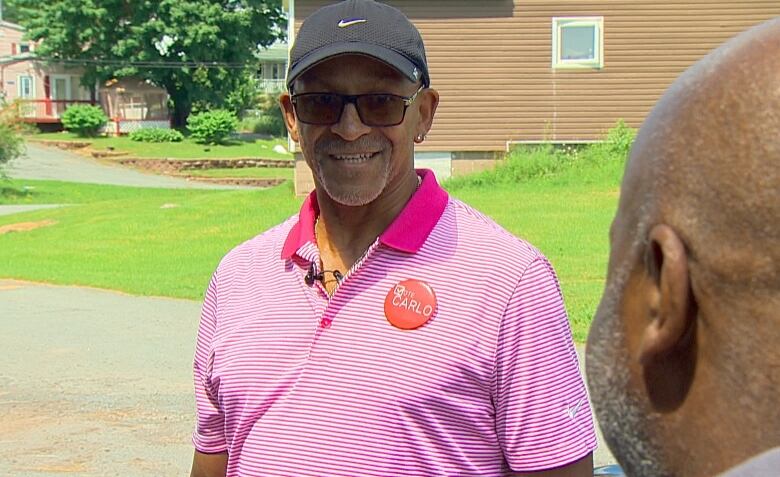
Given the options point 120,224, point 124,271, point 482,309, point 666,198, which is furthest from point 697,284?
point 120,224

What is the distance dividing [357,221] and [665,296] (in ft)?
6.23

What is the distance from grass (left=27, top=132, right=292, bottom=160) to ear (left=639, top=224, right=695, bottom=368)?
4547cm

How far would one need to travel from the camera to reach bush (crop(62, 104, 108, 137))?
51594mm

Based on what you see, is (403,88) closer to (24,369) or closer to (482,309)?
(482,309)

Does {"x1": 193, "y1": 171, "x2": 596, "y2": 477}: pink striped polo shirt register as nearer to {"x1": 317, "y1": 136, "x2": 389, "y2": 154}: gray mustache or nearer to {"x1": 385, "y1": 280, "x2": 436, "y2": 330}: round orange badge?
{"x1": 385, "y1": 280, "x2": 436, "y2": 330}: round orange badge

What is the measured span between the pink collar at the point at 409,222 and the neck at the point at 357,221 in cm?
4

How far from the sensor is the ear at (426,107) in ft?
10.4

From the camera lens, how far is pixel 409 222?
2.93 meters

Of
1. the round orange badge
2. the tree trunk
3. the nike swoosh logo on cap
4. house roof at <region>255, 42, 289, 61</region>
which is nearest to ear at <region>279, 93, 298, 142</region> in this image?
the nike swoosh logo on cap

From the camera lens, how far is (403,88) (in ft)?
9.98

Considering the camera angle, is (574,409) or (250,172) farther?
(250,172)

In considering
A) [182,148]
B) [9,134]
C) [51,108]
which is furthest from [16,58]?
[9,134]

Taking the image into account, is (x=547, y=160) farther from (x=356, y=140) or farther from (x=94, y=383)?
(x=356, y=140)

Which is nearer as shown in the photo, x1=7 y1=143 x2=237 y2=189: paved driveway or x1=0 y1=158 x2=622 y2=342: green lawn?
x1=0 y1=158 x2=622 y2=342: green lawn
